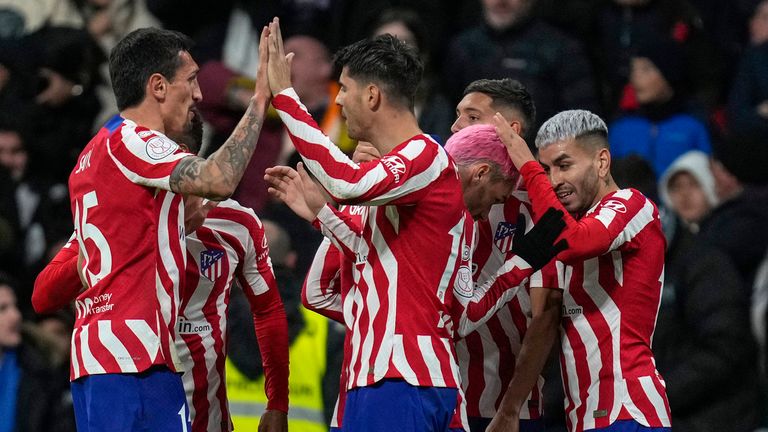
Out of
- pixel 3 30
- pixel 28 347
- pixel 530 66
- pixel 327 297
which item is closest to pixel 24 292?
pixel 28 347

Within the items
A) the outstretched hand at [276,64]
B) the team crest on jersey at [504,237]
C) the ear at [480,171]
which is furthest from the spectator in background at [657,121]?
the outstretched hand at [276,64]

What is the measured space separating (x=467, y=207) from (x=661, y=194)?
14.3 feet

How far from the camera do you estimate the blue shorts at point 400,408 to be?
19.6 ft

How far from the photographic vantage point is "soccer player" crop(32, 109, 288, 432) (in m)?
6.96

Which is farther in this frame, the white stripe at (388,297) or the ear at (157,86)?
the ear at (157,86)

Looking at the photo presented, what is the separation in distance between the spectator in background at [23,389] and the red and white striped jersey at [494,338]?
12.8 feet

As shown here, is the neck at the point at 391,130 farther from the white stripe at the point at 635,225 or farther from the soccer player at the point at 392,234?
the white stripe at the point at 635,225

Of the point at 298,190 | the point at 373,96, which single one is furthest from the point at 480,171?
the point at 298,190

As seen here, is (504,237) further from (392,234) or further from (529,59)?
(529,59)

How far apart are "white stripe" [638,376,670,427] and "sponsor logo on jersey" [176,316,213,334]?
197cm

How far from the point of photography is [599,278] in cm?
666

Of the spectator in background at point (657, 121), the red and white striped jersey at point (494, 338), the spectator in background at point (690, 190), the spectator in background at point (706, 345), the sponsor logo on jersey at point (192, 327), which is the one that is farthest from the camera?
the spectator in background at point (657, 121)

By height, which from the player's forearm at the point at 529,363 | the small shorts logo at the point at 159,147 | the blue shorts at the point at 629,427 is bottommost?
the blue shorts at the point at 629,427

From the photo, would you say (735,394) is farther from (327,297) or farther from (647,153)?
(327,297)
